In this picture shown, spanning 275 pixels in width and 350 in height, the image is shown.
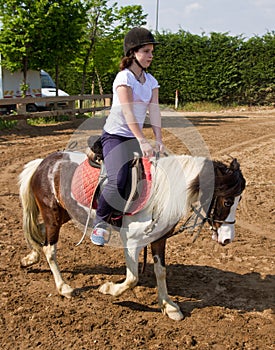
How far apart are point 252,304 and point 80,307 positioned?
171 cm

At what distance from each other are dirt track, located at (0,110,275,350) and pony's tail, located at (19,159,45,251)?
15.1 inches

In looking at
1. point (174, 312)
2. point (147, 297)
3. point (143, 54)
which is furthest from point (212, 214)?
point (143, 54)

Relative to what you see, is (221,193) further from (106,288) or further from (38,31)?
(38,31)

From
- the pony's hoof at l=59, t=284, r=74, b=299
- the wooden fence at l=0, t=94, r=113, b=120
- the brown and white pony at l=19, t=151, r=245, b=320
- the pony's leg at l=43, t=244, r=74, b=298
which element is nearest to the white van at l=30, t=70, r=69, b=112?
the wooden fence at l=0, t=94, r=113, b=120

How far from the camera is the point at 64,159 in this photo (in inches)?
Result: 181

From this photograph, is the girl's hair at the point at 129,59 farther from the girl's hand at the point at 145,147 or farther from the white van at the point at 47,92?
the white van at the point at 47,92

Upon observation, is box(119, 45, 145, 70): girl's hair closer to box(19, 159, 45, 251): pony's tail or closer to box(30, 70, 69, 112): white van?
box(19, 159, 45, 251): pony's tail

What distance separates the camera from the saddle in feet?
12.4

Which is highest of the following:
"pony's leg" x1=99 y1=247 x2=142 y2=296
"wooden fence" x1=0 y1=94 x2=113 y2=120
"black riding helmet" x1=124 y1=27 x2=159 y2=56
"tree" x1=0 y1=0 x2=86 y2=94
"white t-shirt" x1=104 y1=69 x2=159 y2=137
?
"tree" x1=0 y1=0 x2=86 y2=94

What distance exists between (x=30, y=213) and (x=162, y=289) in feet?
5.75

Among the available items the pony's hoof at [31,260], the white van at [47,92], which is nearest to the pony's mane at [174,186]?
the pony's hoof at [31,260]

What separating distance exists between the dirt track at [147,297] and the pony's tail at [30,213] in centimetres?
38

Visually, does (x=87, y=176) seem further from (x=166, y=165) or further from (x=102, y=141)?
(x=166, y=165)

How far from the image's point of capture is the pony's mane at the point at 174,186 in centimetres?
370
